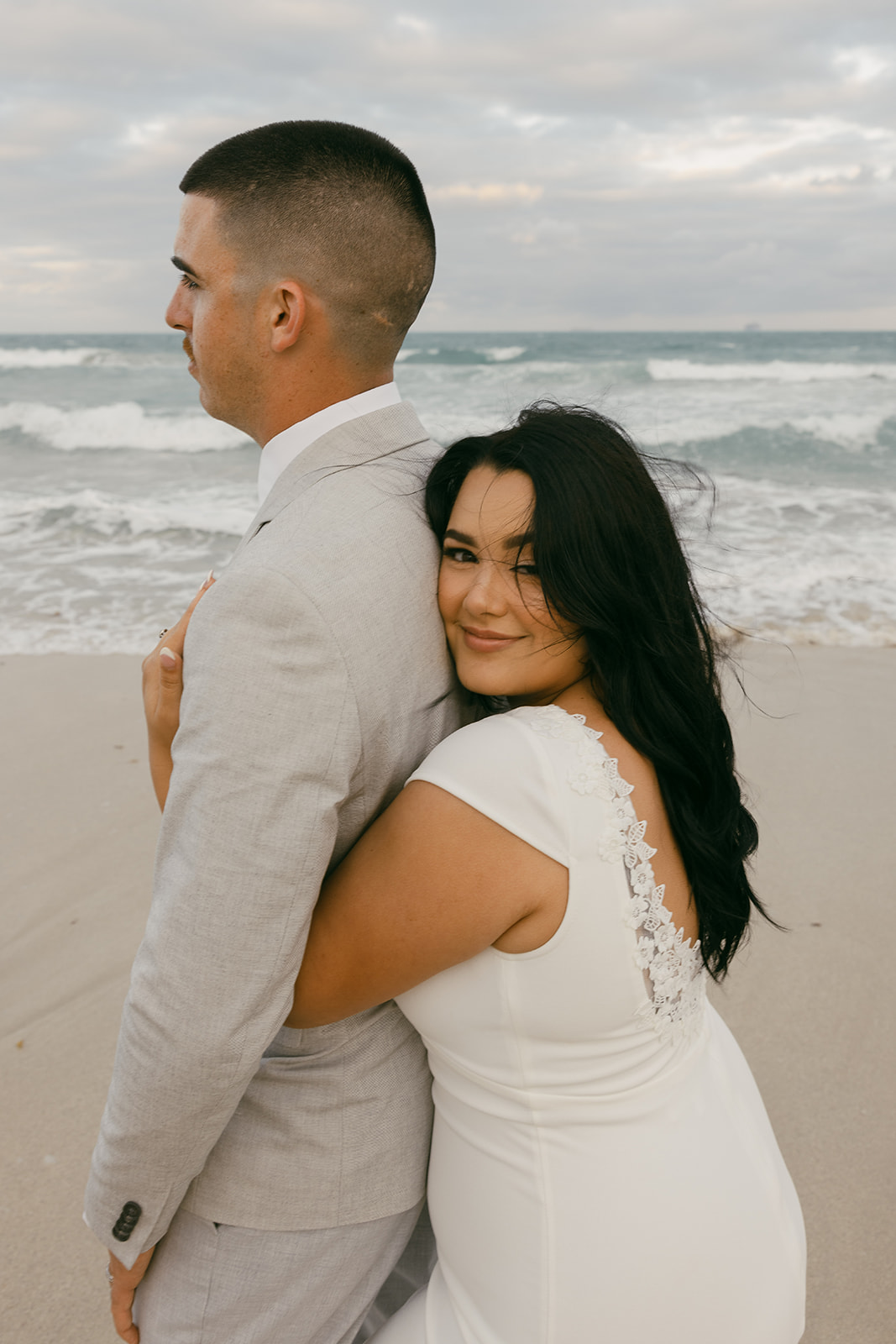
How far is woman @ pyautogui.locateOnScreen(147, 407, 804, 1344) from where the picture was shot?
1331 millimetres

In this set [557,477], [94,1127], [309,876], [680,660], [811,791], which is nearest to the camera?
[309,876]

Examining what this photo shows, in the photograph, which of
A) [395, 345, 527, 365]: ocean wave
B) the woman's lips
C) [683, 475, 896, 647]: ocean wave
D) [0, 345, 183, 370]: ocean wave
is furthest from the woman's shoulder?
[0, 345, 183, 370]: ocean wave

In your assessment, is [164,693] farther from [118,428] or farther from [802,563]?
[118,428]

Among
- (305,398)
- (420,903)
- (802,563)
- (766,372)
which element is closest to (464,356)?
(766,372)

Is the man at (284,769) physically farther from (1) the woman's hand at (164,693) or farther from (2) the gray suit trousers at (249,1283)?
(1) the woman's hand at (164,693)

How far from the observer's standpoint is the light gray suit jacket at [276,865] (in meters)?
1.24

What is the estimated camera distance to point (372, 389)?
170 centimetres

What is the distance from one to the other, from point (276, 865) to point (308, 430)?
2.43 feet

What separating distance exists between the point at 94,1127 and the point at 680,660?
2.26 metres

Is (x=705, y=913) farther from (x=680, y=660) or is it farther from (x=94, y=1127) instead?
(x=94, y=1127)

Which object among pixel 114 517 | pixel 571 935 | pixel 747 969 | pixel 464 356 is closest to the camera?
pixel 571 935

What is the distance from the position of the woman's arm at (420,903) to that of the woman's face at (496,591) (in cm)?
30

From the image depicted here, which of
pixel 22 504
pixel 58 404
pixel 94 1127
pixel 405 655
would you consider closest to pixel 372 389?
pixel 405 655

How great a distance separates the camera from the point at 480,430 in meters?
17.1
